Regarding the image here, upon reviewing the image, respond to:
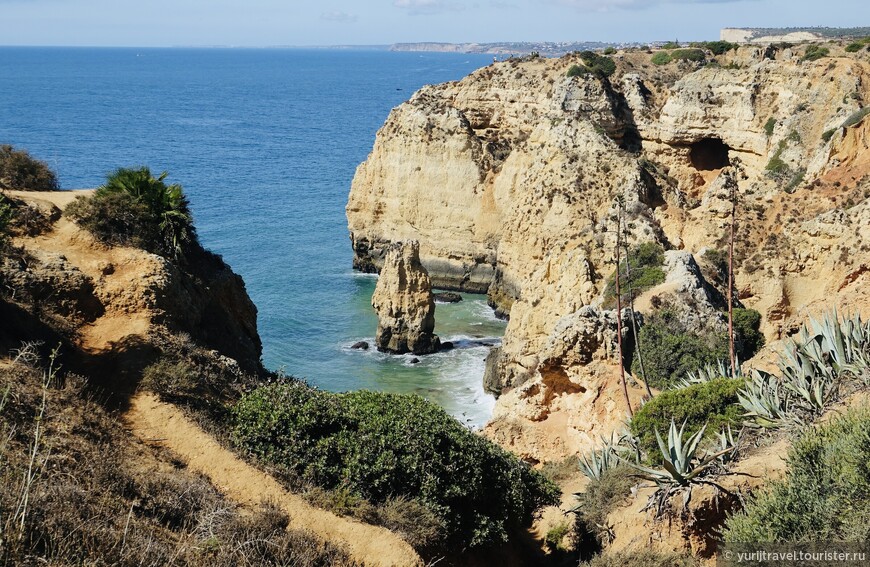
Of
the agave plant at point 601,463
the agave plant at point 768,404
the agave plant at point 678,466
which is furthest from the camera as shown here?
the agave plant at point 601,463

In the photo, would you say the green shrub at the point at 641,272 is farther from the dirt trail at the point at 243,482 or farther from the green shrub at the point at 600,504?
the dirt trail at the point at 243,482

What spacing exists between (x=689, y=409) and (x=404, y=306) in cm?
2664

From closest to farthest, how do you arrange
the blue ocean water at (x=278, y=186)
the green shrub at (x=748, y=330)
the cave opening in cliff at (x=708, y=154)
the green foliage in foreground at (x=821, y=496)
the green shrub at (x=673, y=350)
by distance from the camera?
the green foliage in foreground at (x=821, y=496)
the green shrub at (x=673, y=350)
the green shrub at (x=748, y=330)
the blue ocean water at (x=278, y=186)
the cave opening in cliff at (x=708, y=154)

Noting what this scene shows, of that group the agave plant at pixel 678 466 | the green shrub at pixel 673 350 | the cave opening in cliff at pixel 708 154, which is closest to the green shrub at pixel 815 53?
the cave opening in cliff at pixel 708 154

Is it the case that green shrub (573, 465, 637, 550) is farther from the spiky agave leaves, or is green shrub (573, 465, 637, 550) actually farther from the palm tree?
the palm tree

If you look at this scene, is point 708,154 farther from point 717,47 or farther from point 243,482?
point 243,482

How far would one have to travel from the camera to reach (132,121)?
120688mm

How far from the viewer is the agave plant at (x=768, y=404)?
13.7 meters

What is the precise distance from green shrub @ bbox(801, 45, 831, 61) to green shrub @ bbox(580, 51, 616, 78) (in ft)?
40.2

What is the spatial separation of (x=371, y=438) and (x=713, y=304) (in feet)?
59.8

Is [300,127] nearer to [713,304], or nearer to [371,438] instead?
[713,304]

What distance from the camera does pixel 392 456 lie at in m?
13.5

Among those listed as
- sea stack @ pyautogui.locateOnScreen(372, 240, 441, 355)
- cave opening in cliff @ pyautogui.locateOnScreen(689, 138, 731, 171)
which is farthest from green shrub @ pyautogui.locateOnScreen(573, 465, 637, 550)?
cave opening in cliff @ pyautogui.locateOnScreen(689, 138, 731, 171)

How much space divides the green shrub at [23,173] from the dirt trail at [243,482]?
9.39m
